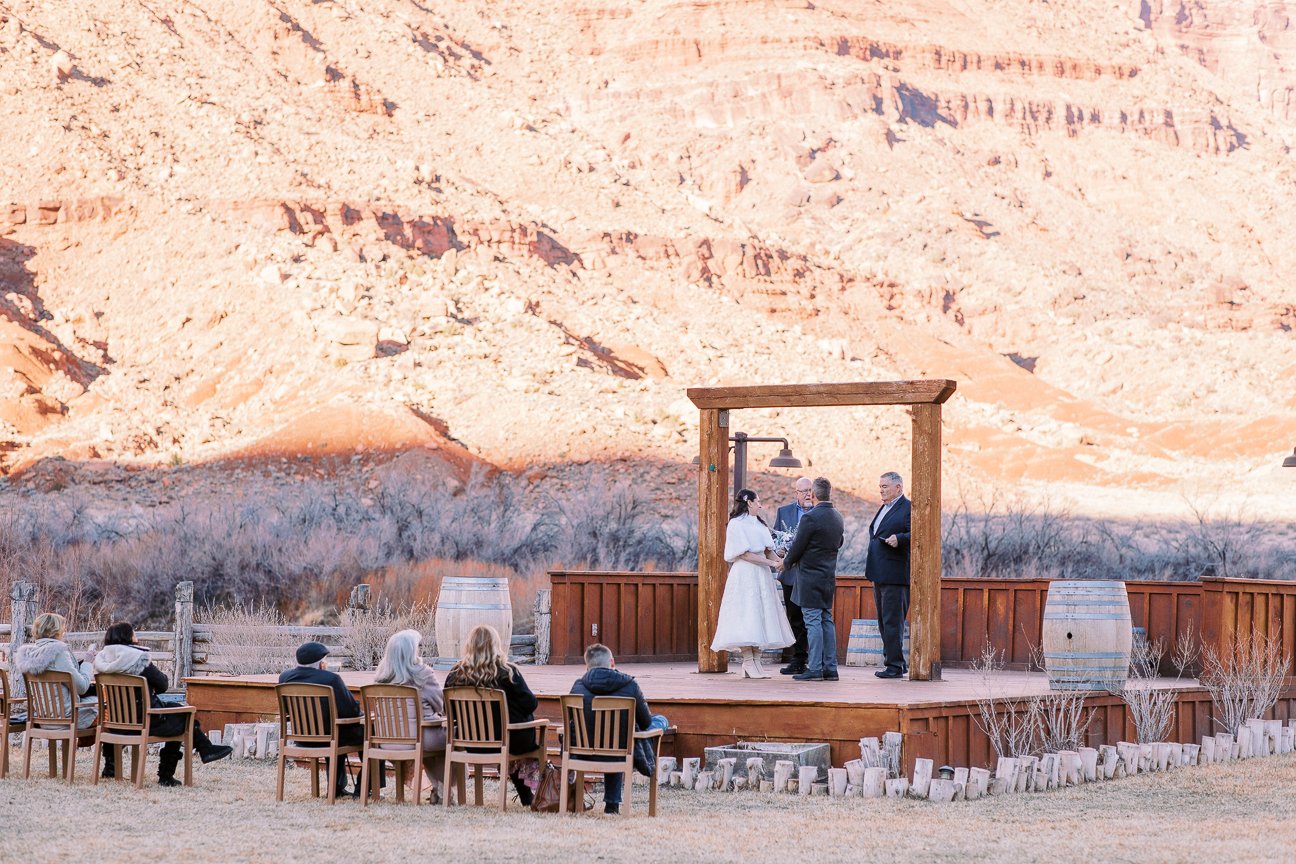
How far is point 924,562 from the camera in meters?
12.1

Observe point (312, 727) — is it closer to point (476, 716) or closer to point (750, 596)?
point (476, 716)

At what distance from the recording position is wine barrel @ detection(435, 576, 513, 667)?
41.1 feet

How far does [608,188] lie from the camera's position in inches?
2500

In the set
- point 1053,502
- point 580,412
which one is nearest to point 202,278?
point 580,412

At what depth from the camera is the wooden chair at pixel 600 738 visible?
9.30 metres

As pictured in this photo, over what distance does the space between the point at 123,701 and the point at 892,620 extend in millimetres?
5225

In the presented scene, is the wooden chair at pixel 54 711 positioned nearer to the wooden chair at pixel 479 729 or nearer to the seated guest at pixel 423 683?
the seated guest at pixel 423 683

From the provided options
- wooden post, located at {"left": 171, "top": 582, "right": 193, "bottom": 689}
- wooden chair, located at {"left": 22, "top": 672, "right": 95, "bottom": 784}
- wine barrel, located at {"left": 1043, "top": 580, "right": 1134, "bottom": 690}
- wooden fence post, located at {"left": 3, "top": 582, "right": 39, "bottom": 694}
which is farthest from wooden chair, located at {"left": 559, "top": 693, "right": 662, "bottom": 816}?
wooden fence post, located at {"left": 3, "top": 582, "right": 39, "bottom": 694}

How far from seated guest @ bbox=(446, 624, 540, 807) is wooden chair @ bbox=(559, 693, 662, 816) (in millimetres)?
305

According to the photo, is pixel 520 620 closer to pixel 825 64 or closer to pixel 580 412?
pixel 580 412

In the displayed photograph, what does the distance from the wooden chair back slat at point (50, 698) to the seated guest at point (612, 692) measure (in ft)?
10.2

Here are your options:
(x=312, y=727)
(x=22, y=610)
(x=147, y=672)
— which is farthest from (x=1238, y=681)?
(x=22, y=610)

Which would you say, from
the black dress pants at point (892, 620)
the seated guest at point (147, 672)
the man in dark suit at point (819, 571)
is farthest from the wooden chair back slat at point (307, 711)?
the black dress pants at point (892, 620)

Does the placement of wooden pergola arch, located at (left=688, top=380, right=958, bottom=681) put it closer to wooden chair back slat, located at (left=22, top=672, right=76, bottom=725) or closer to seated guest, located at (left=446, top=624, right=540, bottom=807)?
seated guest, located at (left=446, top=624, right=540, bottom=807)
